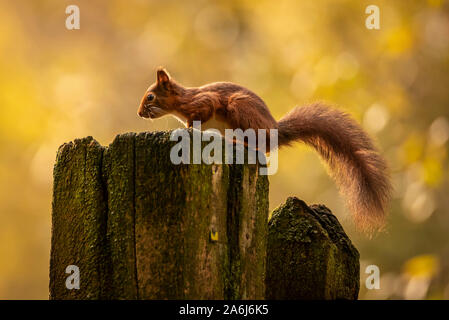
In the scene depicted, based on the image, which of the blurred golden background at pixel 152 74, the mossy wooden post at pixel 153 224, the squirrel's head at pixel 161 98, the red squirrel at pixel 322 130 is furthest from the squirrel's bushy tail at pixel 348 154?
the blurred golden background at pixel 152 74

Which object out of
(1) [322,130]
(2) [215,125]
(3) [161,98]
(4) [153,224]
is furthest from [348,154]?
(4) [153,224]

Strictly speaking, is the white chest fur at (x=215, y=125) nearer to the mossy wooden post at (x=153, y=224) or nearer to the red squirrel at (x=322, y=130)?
the red squirrel at (x=322, y=130)

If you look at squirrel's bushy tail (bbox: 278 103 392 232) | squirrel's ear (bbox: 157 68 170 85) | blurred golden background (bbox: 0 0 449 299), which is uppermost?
blurred golden background (bbox: 0 0 449 299)

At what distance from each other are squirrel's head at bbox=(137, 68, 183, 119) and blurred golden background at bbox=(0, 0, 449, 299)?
241cm

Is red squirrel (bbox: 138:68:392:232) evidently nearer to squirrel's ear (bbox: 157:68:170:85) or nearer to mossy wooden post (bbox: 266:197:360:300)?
squirrel's ear (bbox: 157:68:170:85)

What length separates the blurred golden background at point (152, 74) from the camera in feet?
18.1

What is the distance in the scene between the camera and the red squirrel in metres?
2.11

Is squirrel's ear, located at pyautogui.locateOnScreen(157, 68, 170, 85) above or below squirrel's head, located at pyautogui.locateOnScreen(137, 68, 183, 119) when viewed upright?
above

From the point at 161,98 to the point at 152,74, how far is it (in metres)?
3.92

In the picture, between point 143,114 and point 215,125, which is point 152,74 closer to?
point 143,114

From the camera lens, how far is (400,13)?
4.69 metres

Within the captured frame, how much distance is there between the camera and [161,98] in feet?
8.87

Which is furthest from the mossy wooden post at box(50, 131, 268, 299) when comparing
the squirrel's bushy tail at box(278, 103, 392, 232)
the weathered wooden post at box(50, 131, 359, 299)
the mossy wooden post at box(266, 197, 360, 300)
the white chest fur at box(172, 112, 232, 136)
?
the white chest fur at box(172, 112, 232, 136)
